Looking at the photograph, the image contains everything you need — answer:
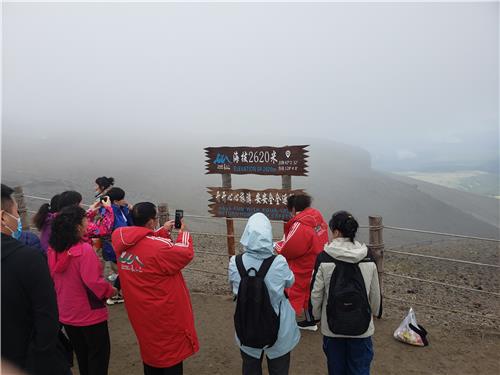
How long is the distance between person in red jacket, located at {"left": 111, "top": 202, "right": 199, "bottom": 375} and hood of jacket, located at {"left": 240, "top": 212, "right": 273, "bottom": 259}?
0.41 metres

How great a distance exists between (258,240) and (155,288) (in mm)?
803

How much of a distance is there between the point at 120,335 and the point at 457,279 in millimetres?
7488

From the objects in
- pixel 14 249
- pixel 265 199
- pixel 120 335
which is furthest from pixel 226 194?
pixel 14 249

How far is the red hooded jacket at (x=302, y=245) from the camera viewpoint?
3.55 metres

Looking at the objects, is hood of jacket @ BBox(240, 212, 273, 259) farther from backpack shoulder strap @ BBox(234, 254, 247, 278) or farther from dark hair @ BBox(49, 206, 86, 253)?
dark hair @ BBox(49, 206, 86, 253)

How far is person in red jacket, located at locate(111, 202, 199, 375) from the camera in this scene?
7.52 ft

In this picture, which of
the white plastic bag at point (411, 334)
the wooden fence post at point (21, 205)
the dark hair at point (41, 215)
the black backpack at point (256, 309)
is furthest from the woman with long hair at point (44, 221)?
the wooden fence post at point (21, 205)

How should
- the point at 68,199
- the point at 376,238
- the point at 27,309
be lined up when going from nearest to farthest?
the point at 27,309 < the point at 68,199 < the point at 376,238

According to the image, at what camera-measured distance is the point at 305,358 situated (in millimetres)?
3645

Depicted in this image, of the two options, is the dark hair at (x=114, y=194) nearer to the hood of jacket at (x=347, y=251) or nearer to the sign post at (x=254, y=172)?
the sign post at (x=254, y=172)

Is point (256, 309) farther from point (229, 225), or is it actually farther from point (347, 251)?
point (229, 225)

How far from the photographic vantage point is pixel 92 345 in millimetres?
2629

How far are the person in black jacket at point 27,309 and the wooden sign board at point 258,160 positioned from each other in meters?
3.19

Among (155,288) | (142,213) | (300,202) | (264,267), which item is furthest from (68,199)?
(300,202)
